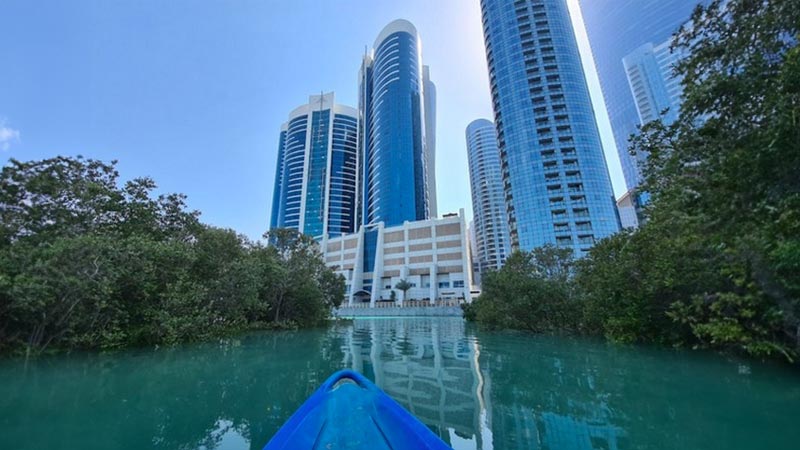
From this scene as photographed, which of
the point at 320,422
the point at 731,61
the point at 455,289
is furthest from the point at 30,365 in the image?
the point at 455,289

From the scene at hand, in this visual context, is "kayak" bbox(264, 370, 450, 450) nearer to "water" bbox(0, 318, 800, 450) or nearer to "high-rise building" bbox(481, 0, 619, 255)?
"water" bbox(0, 318, 800, 450)

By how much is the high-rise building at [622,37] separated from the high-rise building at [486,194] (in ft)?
111

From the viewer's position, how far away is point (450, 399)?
5320 mm

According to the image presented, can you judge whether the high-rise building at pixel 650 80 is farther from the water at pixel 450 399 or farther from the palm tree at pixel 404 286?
the water at pixel 450 399

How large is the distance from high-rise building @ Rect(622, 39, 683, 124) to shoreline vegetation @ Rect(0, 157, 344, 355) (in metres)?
85.9

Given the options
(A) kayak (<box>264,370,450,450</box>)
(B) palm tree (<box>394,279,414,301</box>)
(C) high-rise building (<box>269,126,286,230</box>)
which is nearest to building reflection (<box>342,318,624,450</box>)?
(A) kayak (<box>264,370,450,450</box>)

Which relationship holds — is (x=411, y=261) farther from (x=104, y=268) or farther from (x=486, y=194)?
(x=486, y=194)

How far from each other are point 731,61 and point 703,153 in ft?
4.53

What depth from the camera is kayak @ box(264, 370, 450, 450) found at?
2535mm

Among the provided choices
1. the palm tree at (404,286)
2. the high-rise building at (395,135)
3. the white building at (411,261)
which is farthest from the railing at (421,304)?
the high-rise building at (395,135)

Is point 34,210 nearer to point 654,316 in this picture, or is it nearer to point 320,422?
point 320,422

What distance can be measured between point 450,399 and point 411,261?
5413cm

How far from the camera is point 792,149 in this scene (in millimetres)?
4031

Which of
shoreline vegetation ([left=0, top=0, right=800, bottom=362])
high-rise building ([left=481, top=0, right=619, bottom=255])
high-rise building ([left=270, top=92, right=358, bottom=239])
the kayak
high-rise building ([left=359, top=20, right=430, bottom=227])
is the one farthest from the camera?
high-rise building ([left=270, top=92, right=358, bottom=239])
